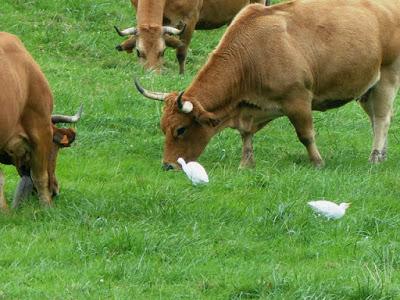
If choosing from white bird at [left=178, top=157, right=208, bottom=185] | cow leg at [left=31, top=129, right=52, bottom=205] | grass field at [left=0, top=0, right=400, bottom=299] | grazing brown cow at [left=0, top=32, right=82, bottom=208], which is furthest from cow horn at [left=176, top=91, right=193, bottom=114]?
cow leg at [left=31, top=129, right=52, bottom=205]

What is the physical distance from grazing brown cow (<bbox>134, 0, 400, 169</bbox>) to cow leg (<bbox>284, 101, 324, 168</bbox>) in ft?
0.04

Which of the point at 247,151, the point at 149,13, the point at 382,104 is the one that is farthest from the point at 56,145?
the point at 149,13

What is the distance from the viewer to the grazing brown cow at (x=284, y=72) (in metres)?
13.6

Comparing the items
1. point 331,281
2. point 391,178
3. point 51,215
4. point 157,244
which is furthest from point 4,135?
point 391,178

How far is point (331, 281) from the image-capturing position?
9000 mm

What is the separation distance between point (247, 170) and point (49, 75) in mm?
5466

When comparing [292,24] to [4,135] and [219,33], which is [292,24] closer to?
[4,135]

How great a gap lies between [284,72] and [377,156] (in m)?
1.73

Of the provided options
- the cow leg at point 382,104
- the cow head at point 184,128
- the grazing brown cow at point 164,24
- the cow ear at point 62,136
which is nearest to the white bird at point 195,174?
the cow head at point 184,128

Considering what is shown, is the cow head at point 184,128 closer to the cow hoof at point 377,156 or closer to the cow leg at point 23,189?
the cow hoof at point 377,156

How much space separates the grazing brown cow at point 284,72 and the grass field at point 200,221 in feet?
1.42

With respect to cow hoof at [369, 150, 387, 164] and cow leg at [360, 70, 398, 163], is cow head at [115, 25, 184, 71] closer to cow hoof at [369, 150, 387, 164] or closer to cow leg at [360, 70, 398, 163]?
cow leg at [360, 70, 398, 163]

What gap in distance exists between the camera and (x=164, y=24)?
2102 centimetres

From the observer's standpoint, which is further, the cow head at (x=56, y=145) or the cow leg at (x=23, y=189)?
the cow head at (x=56, y=145)
